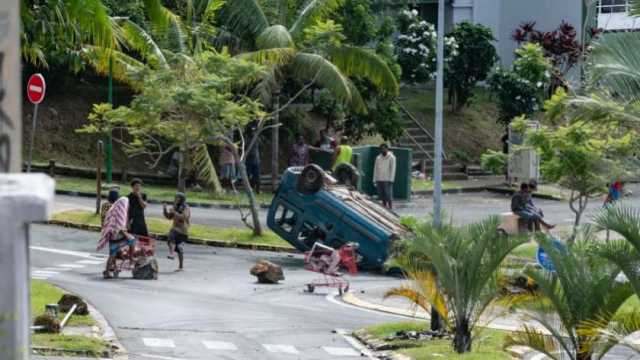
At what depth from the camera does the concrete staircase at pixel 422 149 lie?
42.1 meters

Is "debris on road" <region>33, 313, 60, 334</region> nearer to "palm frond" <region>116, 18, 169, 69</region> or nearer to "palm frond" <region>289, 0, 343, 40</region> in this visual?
"palm frond" <region>116, 18, 169, 69</region>

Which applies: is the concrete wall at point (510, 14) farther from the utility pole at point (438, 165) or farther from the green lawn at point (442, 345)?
the green lawn at point (442, 345)

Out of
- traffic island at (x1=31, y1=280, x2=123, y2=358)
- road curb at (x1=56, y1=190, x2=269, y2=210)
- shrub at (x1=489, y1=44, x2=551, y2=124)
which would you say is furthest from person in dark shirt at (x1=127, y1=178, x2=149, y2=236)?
shrub at (x1=489, y1=44, x2=551, y2=124)

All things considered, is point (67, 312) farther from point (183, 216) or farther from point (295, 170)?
point (295, 170)

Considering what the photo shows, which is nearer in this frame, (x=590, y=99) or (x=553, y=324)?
(x=553, y=324)

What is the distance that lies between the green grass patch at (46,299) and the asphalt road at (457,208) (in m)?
9.14

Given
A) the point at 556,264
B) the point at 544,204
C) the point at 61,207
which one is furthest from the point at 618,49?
the point at 544,204

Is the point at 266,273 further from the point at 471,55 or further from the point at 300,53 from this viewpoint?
the point at 471,55

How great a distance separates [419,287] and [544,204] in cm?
2053

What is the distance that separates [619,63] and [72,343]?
6.99 m

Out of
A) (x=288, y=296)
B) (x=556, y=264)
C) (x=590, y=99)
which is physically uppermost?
(x=590, y=99)


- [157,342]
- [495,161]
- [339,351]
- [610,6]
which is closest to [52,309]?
[157,342]

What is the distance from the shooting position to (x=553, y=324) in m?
14.5

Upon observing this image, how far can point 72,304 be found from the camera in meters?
18.6
